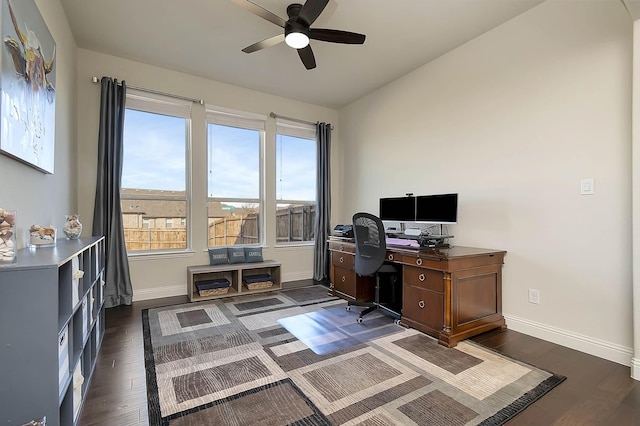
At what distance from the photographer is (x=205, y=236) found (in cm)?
407

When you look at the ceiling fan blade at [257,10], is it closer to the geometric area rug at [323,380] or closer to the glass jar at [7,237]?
the glass jar at [7,237]

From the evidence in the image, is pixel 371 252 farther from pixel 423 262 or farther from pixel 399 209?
pixel 399 209

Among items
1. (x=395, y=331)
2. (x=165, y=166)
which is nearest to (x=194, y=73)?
(x=165, y=166)

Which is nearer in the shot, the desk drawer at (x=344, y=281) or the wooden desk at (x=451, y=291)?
the wooden desk at (x=451, y=291)

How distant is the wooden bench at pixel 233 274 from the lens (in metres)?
3.68

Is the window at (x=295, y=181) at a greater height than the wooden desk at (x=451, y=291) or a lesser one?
greater

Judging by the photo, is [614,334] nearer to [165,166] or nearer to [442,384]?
[442,384]

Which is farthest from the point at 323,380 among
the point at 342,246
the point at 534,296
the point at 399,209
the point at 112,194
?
the point at 112,194

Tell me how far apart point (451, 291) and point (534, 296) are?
2.86ft

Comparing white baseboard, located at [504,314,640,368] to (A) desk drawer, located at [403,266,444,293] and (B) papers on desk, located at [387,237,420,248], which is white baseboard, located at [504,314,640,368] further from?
(B) papers on desk, located at [387,237,420,248]

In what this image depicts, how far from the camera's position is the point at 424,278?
8.61 ft

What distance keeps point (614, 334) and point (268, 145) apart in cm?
432

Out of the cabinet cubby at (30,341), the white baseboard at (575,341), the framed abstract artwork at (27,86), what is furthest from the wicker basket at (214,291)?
the white baseboard at (575,341)

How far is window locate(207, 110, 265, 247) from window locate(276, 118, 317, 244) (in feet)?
1.06
